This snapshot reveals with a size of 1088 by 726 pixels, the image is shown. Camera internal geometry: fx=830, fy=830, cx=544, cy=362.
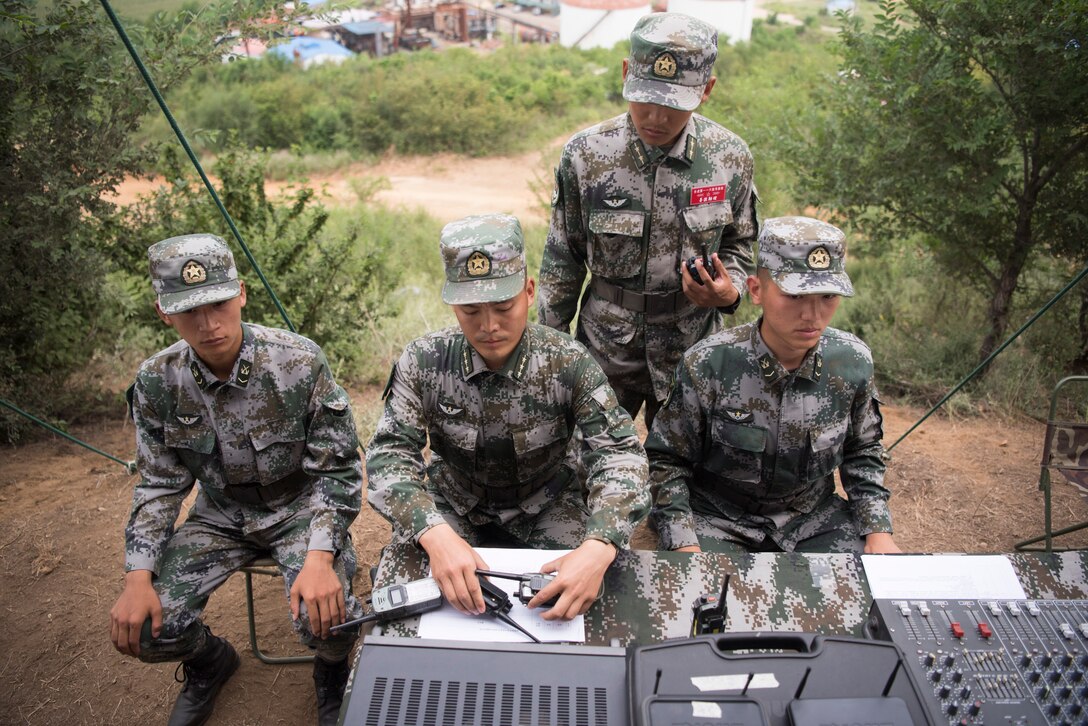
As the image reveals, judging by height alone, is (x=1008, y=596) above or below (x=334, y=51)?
above

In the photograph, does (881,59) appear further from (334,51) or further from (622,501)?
(334,51)

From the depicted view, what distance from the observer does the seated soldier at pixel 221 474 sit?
231cm

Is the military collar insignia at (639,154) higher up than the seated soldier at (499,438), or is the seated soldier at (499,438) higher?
the military collar insignia at (639,154)

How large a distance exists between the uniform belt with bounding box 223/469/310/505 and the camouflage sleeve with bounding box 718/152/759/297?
1595mm

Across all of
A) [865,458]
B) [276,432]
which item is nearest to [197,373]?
[276,432]

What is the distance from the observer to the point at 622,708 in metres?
1.32

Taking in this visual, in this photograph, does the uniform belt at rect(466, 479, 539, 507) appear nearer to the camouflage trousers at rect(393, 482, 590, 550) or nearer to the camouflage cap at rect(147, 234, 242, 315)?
the camouflage trousers at rect(393, 482, 590, 550)

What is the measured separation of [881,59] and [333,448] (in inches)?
145

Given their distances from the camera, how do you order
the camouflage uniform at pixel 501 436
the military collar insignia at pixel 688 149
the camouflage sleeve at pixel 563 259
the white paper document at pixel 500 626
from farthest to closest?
the camouflage sleeve at pixel 563 259 < the military collar insignia at pixel 688 149 < the camouflage uniform at pixel 501 436 < the white paper document at pixel 500 626

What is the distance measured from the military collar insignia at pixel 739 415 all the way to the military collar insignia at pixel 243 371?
1.42 meters

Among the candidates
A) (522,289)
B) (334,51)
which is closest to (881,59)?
(522,289)

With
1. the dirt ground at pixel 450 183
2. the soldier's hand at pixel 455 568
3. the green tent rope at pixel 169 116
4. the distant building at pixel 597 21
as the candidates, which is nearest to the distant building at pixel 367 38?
the distant building at pixel 597 21

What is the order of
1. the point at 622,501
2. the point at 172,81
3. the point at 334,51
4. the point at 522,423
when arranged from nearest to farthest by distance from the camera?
the point at 622,501 → the point at 522,423 → the point at 172,81 → the point at 334,51

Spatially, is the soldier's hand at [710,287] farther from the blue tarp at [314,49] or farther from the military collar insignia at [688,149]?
the blue tarp at [314,49]
